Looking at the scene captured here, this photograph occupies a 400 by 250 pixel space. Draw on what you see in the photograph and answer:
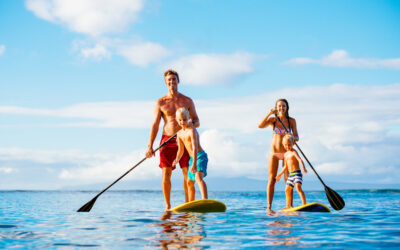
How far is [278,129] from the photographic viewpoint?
866cm

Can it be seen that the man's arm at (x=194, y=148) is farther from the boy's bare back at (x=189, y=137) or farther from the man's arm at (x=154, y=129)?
the man's arm at (x=154, y=129)

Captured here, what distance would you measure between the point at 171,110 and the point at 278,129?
2241 millimetres

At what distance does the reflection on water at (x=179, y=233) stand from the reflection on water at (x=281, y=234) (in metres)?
0.85

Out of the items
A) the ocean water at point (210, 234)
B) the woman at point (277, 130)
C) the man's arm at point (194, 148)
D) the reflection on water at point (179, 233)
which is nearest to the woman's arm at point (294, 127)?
the woman at point (277, 130)

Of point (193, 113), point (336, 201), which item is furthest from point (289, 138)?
point (193, 113)

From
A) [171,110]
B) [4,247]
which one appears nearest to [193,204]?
[171,110]

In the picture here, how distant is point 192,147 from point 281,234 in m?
2.80

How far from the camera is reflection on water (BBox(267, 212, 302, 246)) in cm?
470

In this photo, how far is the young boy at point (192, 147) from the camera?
298 inches

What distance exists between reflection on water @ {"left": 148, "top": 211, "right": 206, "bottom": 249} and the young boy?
0.83 m

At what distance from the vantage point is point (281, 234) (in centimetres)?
524

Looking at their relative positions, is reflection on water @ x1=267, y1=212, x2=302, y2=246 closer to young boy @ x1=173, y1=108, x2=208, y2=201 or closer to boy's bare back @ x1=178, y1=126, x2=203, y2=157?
young boy @ x1=173, y1=108, x2=208, y2=201

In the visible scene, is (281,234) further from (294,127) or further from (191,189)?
(294,127)

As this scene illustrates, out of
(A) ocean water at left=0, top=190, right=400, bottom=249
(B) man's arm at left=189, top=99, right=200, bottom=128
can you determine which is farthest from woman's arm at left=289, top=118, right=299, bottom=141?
(A) ocean water at left=0, top=190, right=400, bottom=249
